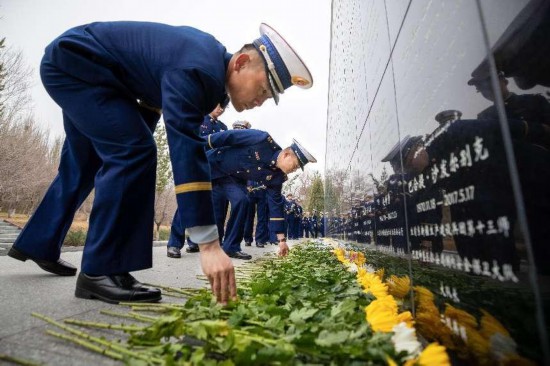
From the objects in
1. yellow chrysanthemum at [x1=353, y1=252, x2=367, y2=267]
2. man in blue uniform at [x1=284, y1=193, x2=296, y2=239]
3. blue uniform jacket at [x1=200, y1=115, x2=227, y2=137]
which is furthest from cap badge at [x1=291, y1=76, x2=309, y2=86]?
man in blue uniform at [x1=284, y1=193, x2=296, y2=239]

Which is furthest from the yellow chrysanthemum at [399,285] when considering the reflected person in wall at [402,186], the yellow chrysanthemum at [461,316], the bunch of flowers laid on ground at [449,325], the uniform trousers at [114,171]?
the uniform trousers at [114,171]

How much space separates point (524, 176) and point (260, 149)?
14.1 ft

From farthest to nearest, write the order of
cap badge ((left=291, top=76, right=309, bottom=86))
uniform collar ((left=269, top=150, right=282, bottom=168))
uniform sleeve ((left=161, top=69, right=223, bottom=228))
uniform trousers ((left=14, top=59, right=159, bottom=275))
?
1. uniform collar ((left=269, top=150, right=282, bottom=168))
2. cap badge ((left=291, top=76, right=309, bottom=86))
3. uniform trousers ((left=14, top=59, right=159, bottom=275))
4. uniform sleeve ((left=161, top=69, right=223, bottom=228))

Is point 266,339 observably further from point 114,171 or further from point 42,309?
point 114,171

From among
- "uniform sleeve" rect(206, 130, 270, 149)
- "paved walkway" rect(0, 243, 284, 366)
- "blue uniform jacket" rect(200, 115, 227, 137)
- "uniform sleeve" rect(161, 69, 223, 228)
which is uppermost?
"blue uniform jacket" rect(200, 115, 227, 137)

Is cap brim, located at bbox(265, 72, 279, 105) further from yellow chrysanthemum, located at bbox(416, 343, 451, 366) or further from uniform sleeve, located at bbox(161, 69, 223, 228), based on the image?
yellow chrysanthemum, located at bbox(416, 343, 451, 366)

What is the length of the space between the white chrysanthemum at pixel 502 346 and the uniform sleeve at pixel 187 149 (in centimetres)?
102

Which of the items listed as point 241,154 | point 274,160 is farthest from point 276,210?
point 241,154

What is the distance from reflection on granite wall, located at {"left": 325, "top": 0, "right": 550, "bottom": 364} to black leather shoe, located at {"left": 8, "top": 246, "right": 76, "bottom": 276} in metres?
2.19

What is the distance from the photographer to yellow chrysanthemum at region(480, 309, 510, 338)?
0.81 metres

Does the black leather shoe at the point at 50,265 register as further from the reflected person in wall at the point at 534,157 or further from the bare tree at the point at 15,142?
the bare tree at the point at 15,142

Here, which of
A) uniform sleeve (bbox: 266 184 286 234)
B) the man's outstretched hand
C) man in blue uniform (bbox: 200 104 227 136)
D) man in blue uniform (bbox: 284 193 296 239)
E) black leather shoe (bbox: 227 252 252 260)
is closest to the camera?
the man's outstretched hand

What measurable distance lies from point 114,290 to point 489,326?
61.2 inches

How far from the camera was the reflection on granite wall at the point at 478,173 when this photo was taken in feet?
2.25
